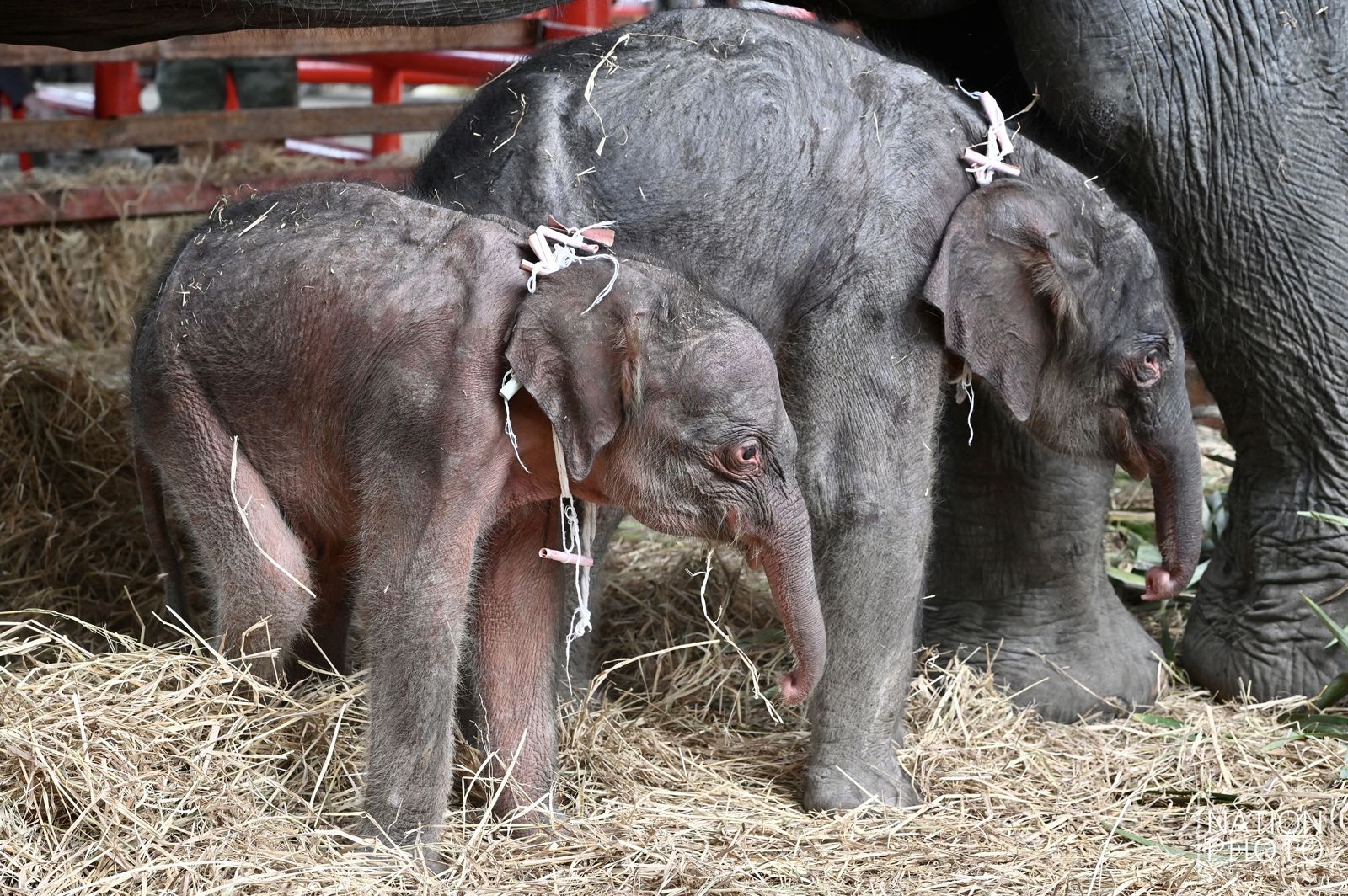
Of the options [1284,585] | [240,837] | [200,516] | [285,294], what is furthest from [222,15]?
[1284,585]

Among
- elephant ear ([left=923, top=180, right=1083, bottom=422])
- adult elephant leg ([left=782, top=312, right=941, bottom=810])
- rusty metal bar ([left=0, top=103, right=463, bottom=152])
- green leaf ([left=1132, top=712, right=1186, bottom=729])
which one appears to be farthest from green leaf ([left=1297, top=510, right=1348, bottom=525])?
rusty metal bar ([left=0, top=103, right=463, bottom=152])

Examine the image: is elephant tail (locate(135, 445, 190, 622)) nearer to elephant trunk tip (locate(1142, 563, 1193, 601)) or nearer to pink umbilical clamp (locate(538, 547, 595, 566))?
pink umbilical clamp (locate(538, 547, 595, 566))

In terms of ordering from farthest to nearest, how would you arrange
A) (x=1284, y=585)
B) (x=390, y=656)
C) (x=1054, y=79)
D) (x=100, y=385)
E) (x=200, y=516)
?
(x=100, y=385) → (x=1284, y=585) → (x=1054, y=79) → (x=200, y=516) → (x=390, y=656)

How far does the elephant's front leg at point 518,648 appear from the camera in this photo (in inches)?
152

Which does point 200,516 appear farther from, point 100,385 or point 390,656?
point 100,385

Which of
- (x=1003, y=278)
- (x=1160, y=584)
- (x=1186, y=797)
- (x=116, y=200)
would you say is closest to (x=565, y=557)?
(x=1003, y=278)

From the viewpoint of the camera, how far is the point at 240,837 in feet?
11.2

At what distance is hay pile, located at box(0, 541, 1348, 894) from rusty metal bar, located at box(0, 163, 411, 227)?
351cm

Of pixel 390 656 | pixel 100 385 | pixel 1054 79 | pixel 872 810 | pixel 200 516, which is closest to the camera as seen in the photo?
pixel 390 656

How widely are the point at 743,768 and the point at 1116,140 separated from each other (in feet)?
6.18

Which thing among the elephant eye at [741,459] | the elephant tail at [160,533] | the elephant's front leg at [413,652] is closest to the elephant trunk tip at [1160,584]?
the elephant eye at [741,459]

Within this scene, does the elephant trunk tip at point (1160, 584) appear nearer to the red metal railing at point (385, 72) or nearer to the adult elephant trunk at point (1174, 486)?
the adult elephant trunk at point (1174, 486)

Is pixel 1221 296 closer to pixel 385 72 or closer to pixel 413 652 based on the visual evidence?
pixel 413 652

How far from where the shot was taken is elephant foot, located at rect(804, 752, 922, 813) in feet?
13.2
